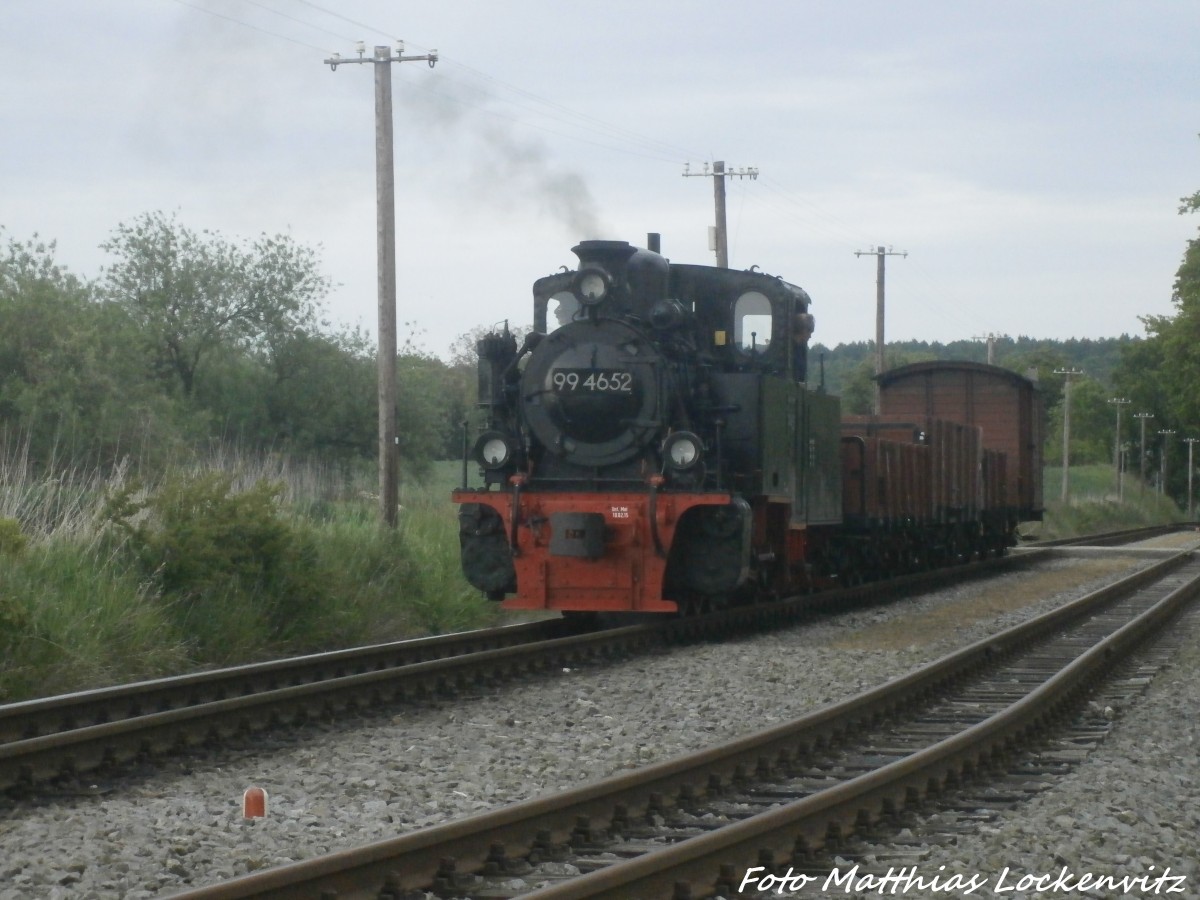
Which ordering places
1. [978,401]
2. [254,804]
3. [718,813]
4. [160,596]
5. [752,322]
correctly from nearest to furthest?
[254,804]
[718,813]
[160,596]
[752,322]
[978,401]

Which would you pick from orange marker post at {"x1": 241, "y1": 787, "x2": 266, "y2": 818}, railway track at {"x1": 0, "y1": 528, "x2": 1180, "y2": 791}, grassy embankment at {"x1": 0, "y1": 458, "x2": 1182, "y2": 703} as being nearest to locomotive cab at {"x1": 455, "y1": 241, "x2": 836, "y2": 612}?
railway track at {"x1": 0, "y1": 528, "x2": 1180, "y2": 791}

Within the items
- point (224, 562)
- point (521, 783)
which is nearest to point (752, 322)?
point (224, 562)

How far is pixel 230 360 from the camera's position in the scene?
31.2m

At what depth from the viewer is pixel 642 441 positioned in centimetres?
1294

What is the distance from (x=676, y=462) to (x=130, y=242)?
21997 millimetres

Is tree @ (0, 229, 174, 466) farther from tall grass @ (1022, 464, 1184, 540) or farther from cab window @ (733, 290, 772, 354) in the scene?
tall grass @ (1022, 464, 1184, 540)

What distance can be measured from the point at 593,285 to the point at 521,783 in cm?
670

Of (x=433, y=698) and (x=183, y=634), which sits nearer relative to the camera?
(x=433, y=698)

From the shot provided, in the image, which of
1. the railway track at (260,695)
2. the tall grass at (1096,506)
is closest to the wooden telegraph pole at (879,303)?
the tall grass at (1096,506)

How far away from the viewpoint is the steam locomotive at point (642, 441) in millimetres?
12734

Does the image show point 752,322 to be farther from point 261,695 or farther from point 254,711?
point 254,711

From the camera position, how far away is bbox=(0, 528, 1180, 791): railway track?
7.32 m

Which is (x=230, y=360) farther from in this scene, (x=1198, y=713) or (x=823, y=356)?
(x=1198, y=713)

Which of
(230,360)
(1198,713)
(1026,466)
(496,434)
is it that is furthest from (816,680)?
(230,360)
